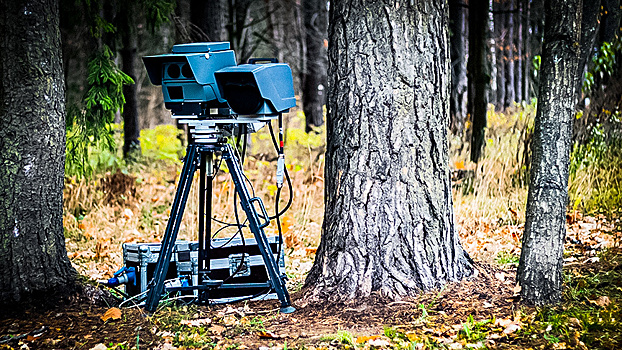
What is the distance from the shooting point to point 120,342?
352 cm

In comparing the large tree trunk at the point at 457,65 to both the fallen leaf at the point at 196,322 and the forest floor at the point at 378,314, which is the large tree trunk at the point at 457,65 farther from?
the fallen leaf at the point at 196,322

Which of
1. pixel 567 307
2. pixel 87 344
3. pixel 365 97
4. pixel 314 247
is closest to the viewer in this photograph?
pixel 87 344

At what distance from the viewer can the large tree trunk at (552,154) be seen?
12.0 feet

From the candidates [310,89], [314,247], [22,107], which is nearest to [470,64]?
[314,247]

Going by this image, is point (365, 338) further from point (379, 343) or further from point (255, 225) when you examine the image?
point (255, 225)

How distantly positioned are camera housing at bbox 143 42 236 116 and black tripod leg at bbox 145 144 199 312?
28 centimetres

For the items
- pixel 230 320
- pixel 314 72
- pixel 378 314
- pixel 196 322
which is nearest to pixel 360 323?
pixel 378 314

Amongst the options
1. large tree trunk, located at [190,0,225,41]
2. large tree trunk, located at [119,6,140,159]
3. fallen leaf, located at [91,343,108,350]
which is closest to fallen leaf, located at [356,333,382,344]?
fallen leaf, located at [91,343,108,350]

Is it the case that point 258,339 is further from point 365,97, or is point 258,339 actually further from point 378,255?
point 365,97

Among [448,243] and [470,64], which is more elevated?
[470,64]

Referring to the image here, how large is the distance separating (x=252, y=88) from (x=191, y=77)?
415 mm

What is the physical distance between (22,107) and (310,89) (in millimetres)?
10030

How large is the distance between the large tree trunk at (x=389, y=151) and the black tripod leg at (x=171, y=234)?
1.02m

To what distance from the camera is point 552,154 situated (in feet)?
12.1
